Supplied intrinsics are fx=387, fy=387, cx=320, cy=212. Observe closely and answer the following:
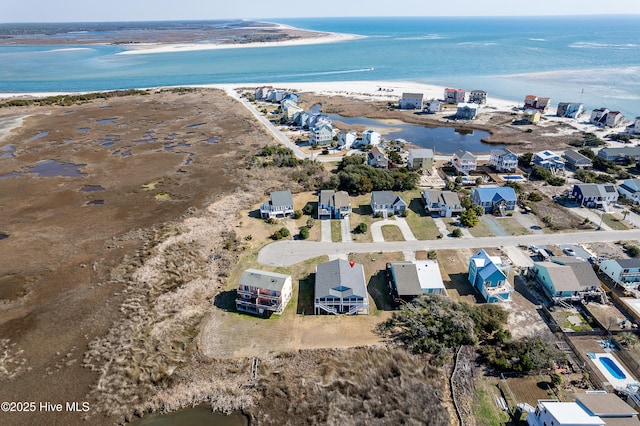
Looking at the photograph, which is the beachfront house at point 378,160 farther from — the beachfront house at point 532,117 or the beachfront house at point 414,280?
the beachfront house at point 532,117

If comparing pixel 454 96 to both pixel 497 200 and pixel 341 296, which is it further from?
pixel 341 296

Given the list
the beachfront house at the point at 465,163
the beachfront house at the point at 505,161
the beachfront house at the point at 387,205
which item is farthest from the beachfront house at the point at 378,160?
the beachfront house at the point at 505,161

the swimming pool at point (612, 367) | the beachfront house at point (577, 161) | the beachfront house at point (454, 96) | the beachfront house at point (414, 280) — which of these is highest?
the beachfront house at point (454, 96)

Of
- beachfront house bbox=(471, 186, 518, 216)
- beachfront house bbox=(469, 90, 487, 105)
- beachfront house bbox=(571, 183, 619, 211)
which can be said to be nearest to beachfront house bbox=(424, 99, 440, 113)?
beachfront house bbox=(469, 90, 487, 105)

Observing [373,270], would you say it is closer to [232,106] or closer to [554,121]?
[554,121]

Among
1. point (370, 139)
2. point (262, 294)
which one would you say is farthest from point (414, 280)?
point (370, 139)

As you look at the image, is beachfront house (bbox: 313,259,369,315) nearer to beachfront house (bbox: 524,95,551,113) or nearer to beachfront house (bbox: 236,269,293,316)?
beachfront house (bbox: 236,269,293,316)

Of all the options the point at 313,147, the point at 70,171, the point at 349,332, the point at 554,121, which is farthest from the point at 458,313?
the point at 554,121
